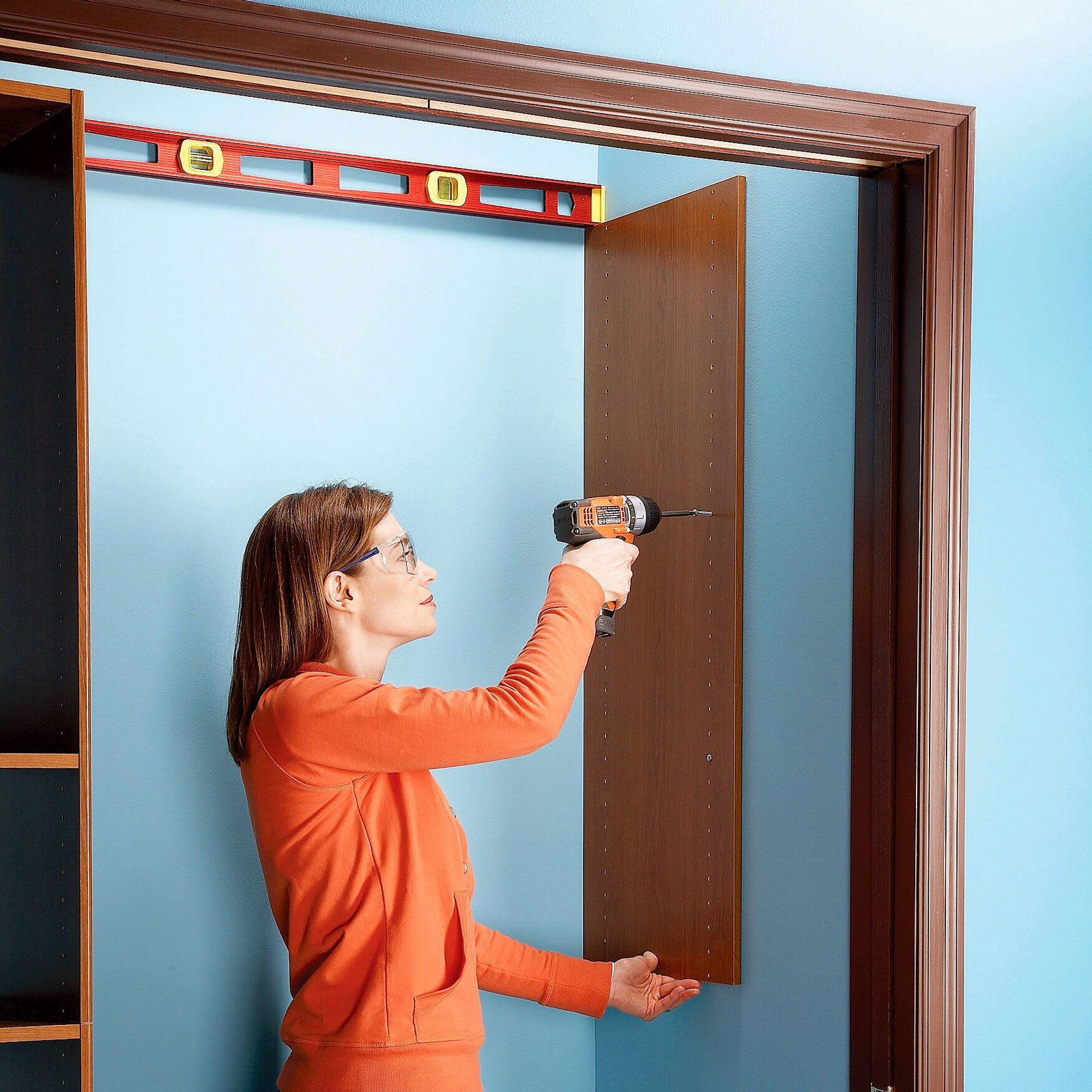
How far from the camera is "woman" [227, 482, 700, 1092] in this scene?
1.59 meters

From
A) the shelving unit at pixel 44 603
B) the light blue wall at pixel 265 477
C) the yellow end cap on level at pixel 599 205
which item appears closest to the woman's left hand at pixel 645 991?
the light blue wall at pixel 265 477

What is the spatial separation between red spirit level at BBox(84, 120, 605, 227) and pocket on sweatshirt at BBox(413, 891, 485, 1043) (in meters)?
1.36

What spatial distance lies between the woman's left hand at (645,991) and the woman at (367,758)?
57 centimetres

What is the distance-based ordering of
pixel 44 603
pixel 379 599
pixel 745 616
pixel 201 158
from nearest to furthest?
pixel 44 603 → pixel 379 599 → pixel 745 616 → pixel 201 158

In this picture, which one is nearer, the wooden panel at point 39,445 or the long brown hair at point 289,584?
the wooden panel at point 39,445

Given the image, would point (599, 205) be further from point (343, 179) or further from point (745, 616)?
point (745, 616)

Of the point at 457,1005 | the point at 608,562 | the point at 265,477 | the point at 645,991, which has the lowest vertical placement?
the point at 645,991

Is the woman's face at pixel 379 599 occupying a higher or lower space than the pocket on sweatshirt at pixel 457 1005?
higher

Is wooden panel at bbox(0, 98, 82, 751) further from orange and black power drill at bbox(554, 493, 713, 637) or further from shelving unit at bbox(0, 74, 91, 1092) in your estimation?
orange and black power drill at bbox(554, 493, 713, 637)

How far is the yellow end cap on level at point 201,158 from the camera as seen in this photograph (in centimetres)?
224

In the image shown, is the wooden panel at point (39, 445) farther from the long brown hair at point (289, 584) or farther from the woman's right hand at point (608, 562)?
the woman's right hand at point (608, 562)

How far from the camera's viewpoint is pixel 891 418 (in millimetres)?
1702

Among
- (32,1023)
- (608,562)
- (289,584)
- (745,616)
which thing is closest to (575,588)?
(608,562)

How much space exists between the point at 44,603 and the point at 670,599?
122 cm
